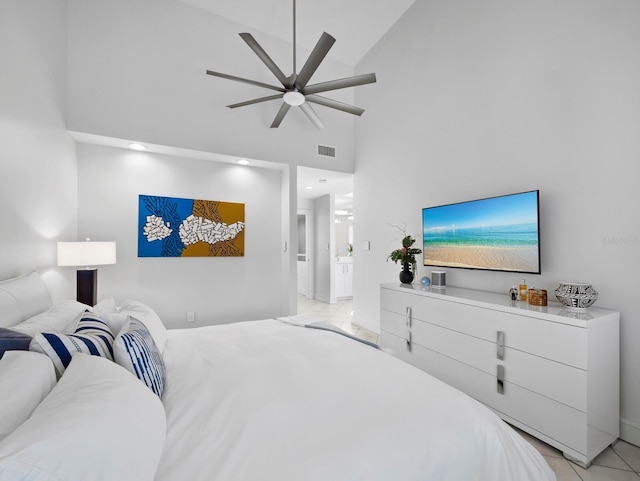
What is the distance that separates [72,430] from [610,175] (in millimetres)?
2881

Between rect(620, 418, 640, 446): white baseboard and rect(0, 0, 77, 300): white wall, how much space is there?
12.6ft

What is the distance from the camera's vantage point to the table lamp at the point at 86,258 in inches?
93.3

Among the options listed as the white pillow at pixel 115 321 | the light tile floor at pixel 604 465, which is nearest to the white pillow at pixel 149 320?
the white pillow at pixel 115 321

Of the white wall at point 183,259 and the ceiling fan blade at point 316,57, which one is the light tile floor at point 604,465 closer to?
the ceiling fan blade at point 316,57

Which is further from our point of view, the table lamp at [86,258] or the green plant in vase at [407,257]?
the green plant in vase at [407,257]

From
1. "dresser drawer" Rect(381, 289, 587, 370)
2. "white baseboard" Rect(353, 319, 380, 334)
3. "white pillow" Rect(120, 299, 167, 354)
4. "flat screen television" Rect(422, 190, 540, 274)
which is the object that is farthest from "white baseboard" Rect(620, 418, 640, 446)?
"white pillow" Rect(120, 299, 167, 354)

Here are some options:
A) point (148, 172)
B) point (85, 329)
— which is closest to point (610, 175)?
point (85, 329)

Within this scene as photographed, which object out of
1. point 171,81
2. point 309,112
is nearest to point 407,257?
point 309,112

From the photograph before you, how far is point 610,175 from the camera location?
6.31ft

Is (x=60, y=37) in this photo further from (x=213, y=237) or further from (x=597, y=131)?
(x=597, y=131)

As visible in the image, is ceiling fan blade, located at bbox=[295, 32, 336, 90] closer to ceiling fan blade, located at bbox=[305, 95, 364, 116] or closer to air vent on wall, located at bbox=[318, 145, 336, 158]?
ceiling fan blade, located at bbox=[305, 95, 364, 116]

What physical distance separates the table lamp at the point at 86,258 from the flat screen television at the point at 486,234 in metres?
3.09

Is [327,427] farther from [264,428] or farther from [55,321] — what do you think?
[55,321]

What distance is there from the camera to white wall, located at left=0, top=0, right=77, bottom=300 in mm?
1724
